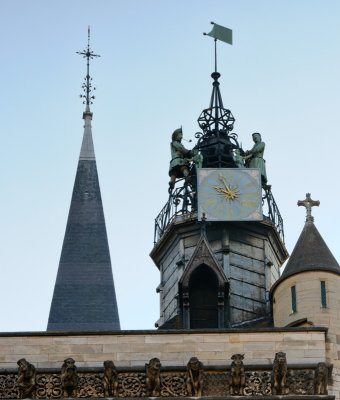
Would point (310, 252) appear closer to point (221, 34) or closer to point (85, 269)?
point (85, 269)

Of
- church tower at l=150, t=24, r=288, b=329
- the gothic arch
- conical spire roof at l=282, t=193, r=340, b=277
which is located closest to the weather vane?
church tower at l=150, t=24, r=288, b=329

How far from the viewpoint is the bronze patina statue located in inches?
2106

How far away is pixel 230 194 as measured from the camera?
51094mm

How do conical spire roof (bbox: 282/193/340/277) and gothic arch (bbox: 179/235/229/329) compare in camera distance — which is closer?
conical spire roof (bbox: 282/193/340/277)

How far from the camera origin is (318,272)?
4147 cm

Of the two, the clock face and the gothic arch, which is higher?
the clock face

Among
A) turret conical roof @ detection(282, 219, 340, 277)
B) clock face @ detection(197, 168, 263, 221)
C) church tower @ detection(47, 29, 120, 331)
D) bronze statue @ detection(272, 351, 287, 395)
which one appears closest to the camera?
bronze statue @ detection(272, 351, 287, 395)

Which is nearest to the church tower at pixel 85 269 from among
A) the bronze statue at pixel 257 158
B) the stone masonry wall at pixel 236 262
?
the stone masonry wall at pixel 236 262

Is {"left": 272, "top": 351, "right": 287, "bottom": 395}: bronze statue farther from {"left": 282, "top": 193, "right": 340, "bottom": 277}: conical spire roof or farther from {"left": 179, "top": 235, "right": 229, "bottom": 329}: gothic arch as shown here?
{"left": 179, "top": 235, "right": 229, "bottom": 329}: gothic arch

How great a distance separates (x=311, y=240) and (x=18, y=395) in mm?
9783

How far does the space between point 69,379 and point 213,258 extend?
1108 cm

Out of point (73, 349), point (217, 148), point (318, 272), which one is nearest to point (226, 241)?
point (217, 148)

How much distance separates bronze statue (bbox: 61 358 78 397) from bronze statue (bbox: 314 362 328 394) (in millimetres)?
5692

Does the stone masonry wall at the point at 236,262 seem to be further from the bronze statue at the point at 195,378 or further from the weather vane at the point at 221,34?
the bronze statue at the point at 195,378
